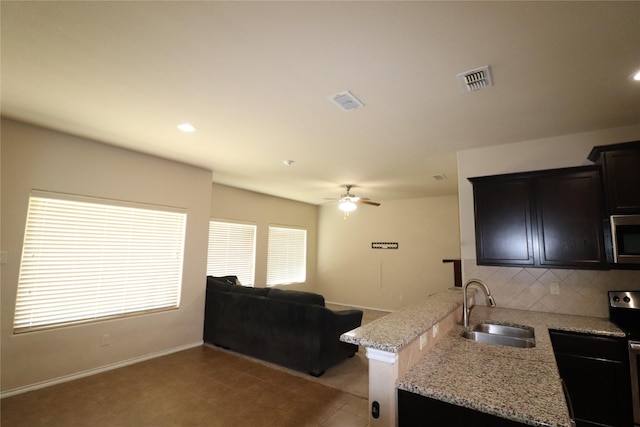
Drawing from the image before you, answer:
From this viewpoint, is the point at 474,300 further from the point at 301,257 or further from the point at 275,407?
the point at 301,257

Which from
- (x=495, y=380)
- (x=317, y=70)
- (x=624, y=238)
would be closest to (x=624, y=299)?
(x=624, y=238)

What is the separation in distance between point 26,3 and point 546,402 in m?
3.25

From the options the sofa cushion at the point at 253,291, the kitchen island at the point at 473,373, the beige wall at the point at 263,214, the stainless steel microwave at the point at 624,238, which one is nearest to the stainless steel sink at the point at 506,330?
the kitchen island at the point at 473,373

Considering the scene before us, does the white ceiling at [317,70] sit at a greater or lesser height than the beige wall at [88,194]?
greater

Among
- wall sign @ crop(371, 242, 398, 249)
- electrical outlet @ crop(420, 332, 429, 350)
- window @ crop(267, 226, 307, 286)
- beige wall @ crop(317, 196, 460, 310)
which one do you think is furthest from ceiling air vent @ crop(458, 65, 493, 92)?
window @ crop(267, 226, 307, 286)

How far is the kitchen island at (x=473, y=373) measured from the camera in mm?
1218

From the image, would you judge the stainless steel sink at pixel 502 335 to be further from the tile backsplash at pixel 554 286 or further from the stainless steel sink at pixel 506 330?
the tile backsplash at pixel 554 286

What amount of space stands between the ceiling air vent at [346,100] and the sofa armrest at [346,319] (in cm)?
258

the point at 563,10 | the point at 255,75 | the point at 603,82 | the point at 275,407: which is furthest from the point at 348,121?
the point at 275,407

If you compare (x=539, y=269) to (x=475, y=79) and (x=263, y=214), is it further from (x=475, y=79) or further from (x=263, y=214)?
(x=263, y=214)

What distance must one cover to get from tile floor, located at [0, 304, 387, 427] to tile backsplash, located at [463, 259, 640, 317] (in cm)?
192

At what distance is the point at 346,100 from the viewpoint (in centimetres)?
252

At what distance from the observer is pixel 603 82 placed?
87.1 inches

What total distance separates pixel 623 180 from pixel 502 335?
173cm
